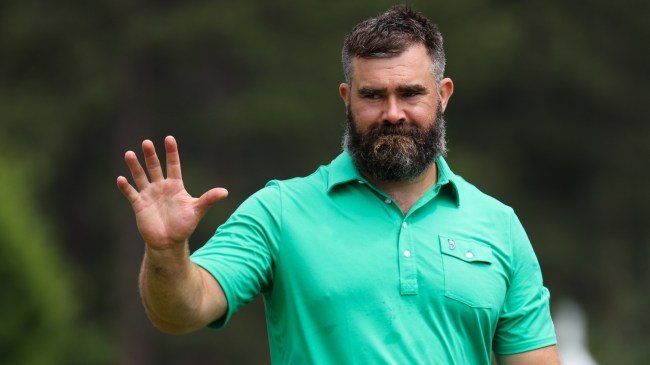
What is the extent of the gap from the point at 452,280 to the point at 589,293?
27638 millimetres

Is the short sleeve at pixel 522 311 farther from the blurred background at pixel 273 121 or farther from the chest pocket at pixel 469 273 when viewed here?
the blurred background at pixel 273 121

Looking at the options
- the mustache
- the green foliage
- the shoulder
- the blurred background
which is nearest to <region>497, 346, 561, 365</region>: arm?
the shoulder

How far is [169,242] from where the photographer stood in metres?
4.87

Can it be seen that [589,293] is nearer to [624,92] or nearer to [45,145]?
[624,92]

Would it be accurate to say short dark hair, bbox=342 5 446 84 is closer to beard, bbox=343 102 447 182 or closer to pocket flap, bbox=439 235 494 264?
beard, bbox=343 102 447 182

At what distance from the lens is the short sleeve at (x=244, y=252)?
5.16 meters

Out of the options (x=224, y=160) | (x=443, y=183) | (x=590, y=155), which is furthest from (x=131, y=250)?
(x=443, y=183)

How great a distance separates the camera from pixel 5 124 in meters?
27.1

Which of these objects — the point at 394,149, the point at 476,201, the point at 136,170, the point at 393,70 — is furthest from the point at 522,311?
the point at 136,170

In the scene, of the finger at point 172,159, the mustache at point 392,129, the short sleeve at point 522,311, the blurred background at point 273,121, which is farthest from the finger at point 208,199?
the blurred background at point 273,121

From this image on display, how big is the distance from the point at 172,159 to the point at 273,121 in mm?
21477

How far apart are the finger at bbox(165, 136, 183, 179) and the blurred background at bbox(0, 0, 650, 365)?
17.3 m

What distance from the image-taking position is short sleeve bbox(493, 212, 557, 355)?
18.0 feet

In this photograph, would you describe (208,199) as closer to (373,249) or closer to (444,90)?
(373,249)
